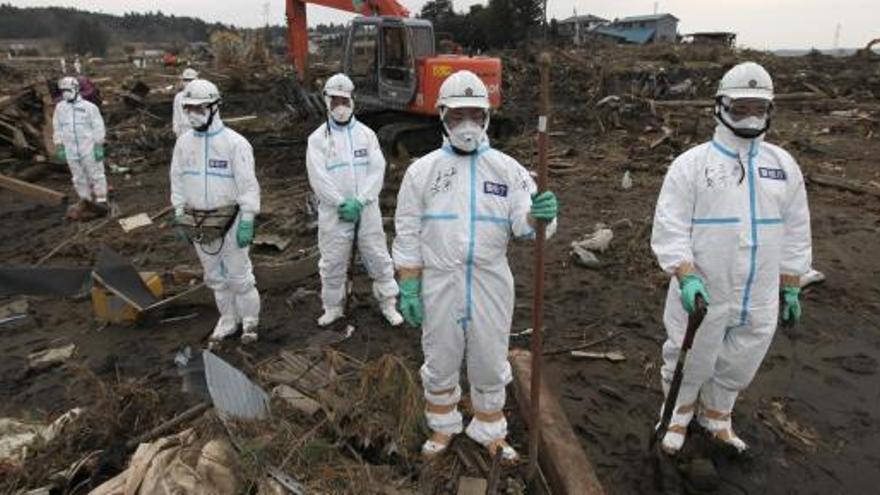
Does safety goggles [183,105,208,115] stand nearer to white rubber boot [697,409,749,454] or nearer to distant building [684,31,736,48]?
white rubber boot [697,409,749,454]

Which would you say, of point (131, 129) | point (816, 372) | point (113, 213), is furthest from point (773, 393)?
point (131, 129)

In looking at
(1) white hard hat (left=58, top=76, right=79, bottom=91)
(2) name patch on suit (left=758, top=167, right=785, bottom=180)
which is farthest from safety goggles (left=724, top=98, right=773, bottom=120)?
(1) white hard hat (left=58, top=76, right=79, bottom=91)

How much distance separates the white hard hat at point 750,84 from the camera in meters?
3.08

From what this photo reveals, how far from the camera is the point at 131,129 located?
15.7 meters

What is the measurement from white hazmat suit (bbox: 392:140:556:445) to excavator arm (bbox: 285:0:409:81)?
837cm

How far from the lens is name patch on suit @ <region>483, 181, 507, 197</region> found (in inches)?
126

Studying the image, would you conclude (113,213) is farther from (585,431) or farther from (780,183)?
(780,183)

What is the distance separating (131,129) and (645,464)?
15719 millimetres

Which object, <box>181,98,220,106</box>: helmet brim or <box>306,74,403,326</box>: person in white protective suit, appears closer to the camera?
<box>181,98,220,106</box>: helmet brim

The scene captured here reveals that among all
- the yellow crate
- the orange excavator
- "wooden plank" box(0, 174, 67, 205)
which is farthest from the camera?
the orange excavator

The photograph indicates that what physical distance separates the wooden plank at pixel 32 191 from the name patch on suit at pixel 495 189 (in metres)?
8.97

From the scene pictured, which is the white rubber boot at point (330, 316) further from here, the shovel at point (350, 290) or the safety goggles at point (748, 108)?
the safety goggles at point (748, 108)

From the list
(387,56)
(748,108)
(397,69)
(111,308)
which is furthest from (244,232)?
(387,56)

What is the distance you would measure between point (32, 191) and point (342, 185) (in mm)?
7130
